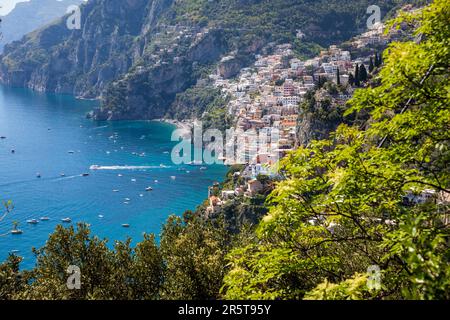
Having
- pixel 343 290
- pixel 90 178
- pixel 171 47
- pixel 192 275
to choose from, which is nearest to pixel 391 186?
pixel 343 290

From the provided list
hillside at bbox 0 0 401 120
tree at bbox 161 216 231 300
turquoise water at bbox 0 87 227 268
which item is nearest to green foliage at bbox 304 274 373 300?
tree at bbox 161 216 231 300

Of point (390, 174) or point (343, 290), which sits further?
point (390, 174)

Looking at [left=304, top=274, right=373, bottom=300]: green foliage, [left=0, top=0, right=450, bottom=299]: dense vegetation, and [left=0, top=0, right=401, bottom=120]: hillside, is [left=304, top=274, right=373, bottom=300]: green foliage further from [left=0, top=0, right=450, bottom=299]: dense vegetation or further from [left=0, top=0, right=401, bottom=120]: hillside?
[left=0, top=0, right=401, bottom=120]: hillside

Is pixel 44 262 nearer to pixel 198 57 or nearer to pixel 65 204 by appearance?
pixel 65 204

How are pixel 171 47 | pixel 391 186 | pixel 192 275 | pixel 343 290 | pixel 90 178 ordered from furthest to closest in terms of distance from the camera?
pixel 171 47, pixel 90 178, pixel 192 275, pixel 391 186, pixel 343 290

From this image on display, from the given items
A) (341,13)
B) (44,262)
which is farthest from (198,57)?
(44,262)

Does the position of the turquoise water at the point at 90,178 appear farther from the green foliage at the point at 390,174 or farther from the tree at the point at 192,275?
the green foliage at the point at 390,174

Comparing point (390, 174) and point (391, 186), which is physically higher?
point (390, 174)

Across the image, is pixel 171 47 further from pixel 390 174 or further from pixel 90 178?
pixel 390 174

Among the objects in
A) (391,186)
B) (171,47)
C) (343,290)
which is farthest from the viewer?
(171,47)
